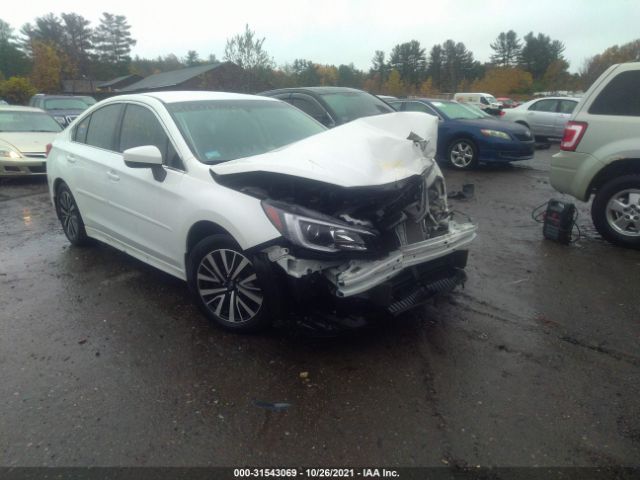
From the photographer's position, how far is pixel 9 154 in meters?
9.71

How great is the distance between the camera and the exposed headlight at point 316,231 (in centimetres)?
294

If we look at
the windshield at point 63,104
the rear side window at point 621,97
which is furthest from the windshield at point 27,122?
the rear side window at point 621,97

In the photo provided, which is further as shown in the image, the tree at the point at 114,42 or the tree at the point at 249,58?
the tree at the point at 114,42

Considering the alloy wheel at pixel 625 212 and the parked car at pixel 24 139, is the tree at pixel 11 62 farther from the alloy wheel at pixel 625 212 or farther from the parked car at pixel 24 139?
the alloy wheel at pixel 625 212

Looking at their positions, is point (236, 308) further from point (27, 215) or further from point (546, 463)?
point (27, 215)

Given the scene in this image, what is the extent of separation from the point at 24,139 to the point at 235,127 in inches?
322

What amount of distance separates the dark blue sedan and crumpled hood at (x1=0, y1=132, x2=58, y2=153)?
841 cm

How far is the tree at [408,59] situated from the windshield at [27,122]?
263ft

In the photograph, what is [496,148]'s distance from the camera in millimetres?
10359

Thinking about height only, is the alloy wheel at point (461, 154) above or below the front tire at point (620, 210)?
below

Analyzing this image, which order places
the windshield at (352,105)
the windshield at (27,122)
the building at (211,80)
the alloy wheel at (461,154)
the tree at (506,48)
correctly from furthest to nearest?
the tree at (506,48) → the building at (211,80) → the windshield at (27,122) → the alloy wheel at (461,154) → the windshield at (352,105)

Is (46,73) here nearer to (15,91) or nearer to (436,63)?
(15,91)

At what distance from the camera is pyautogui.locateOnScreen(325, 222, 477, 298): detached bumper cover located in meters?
2.88

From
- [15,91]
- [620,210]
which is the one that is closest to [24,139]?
[620,210]
